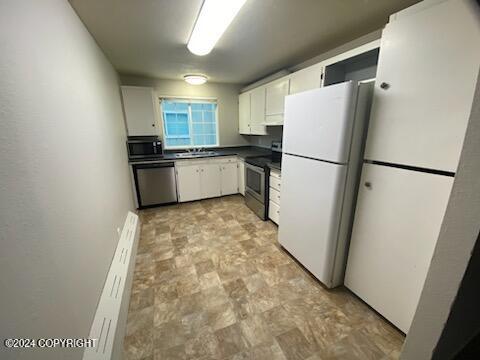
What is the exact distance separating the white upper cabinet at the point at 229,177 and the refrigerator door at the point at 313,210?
195 centimetres

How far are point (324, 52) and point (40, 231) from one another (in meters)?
3.07

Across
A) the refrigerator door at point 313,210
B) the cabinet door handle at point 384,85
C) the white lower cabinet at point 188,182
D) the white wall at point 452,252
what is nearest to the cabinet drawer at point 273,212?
the refrigerator door at point 313,210

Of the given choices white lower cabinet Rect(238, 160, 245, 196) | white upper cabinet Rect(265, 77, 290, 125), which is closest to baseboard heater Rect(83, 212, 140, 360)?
white lower cabinet Rect(238, 160, 245, 196)

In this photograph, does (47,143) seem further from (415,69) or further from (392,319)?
(392,319)

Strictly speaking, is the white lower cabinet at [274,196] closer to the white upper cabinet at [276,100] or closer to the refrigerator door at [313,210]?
the refrigerator door at [313,210]

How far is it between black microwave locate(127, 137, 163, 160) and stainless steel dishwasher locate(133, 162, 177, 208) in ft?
0.64

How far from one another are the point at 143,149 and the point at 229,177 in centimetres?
172

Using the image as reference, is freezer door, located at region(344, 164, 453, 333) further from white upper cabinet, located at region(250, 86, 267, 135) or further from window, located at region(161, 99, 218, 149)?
window, located at region(161, 99, 218, 149)

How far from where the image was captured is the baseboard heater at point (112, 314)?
1.02 m

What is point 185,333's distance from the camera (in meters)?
1.38

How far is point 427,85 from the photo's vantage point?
106 centimetres

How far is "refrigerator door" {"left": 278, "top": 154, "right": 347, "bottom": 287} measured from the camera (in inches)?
60.9

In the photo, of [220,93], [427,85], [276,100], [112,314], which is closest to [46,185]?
[112,314]

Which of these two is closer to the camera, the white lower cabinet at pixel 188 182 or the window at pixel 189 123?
the white lower cabinet at pixel 188 182
